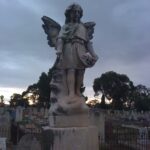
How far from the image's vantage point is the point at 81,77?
8.49 m

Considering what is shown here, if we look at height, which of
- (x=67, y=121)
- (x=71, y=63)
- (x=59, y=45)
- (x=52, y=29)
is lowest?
(x=67, y=121)

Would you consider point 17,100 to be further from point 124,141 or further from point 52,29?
point 52,29

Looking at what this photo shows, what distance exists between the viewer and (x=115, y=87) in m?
93.5

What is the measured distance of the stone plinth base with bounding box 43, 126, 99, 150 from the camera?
314 inches

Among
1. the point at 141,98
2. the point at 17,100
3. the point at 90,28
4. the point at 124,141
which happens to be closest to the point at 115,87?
the point at 141,98

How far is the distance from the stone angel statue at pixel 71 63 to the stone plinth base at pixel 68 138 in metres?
Result: 0.37

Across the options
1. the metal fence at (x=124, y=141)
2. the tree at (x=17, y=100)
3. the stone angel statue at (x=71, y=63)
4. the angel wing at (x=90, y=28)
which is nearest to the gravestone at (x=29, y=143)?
the metal fence at (x=124, y=141)

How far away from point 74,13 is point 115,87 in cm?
8530

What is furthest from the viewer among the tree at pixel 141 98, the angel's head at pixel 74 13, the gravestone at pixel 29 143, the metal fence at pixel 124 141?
the tree at pixel 141 98

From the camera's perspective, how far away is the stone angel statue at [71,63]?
8.28 m

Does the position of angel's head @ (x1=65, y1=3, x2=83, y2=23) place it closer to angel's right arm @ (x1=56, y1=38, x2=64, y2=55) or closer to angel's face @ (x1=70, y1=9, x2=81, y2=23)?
angel's face @ (x1=70, y1=9, x2=81, y2=23)

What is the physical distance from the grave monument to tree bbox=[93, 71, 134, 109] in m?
82.2

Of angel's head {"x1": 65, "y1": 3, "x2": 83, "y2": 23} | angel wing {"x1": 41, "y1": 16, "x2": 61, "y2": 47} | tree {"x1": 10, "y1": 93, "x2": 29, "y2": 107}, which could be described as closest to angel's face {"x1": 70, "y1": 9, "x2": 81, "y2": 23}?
angel's head {"x1": 65, "y1": 3, "x2": 83, "y2": 23}

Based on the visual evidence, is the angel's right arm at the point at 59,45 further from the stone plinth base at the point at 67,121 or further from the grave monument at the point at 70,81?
the stone plinth base at the point at 67,121
